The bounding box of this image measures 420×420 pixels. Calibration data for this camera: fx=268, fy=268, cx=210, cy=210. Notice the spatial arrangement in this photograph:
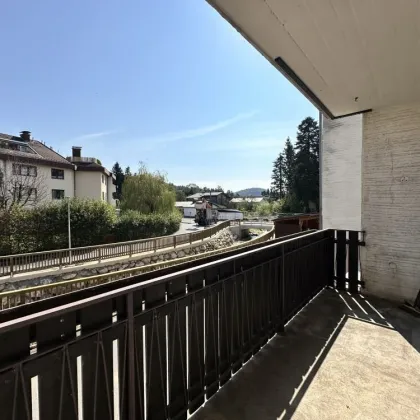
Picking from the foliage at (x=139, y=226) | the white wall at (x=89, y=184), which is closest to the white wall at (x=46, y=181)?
the white wall at (x=89, y=184)

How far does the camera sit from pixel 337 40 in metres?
2.06

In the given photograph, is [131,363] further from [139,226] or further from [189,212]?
[189,212]

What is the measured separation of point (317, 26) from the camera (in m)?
1.89

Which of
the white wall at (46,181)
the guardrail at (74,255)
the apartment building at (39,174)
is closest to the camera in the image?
the guardrail at (74,255)

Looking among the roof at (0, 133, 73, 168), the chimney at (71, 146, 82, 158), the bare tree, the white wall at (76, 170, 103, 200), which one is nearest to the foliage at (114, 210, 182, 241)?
the bare tree

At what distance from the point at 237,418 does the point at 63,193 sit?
827 inches

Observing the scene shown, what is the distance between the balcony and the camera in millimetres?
1007

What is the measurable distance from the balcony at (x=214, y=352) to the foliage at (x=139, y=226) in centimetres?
1440

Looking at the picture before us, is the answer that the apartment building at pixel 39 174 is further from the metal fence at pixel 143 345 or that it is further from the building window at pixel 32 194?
the metal fence at pixel 143 345

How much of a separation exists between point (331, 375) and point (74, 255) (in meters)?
10.3

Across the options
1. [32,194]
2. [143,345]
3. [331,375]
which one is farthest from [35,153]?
[331,375]

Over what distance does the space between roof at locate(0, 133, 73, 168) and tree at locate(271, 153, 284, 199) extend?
42.2 metres

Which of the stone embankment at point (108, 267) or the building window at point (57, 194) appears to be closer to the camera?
the stone embankment at point (108, 267)

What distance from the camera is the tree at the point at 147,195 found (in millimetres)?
21359
